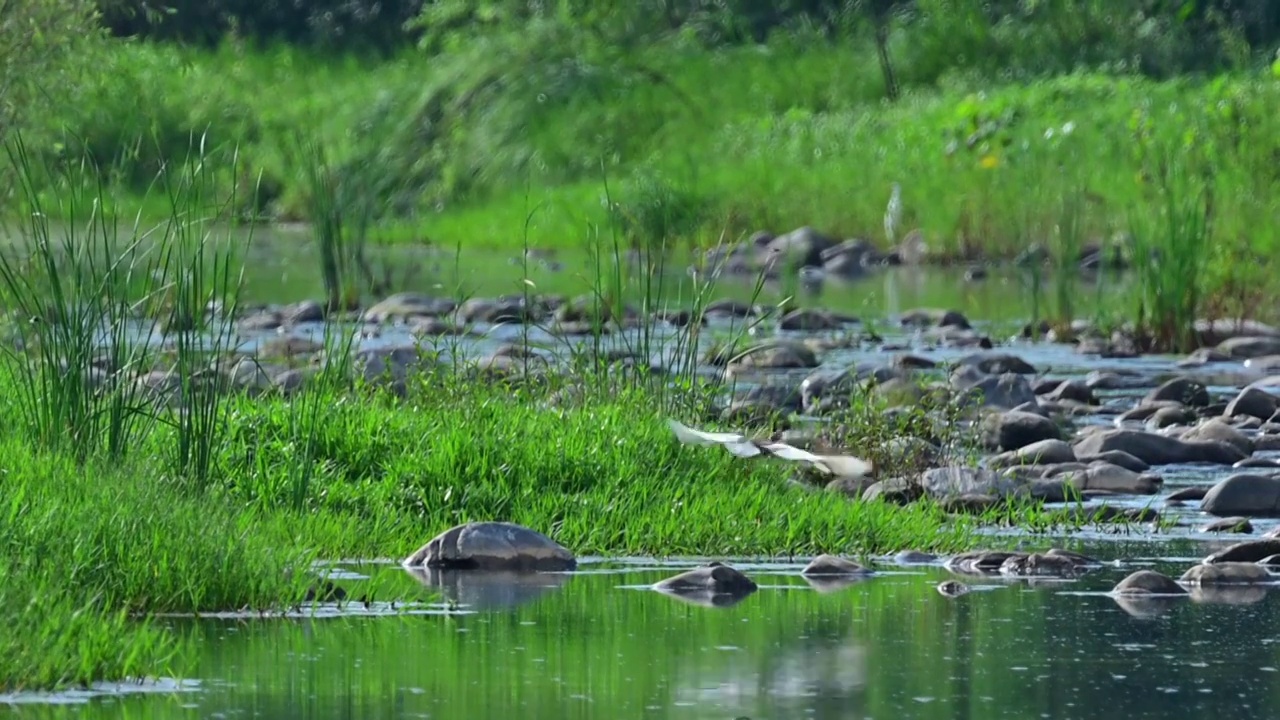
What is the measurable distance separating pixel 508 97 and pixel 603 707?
2196 cm

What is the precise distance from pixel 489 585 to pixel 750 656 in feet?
3.89

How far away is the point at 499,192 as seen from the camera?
26578 mm

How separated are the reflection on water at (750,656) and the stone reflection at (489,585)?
12 millimetres

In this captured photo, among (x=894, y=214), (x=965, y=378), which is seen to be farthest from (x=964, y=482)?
(x=894, y=214)

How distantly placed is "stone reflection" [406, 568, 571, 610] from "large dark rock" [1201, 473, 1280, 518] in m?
2.64

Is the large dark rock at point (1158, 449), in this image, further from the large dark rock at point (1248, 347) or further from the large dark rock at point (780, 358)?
the large dark rock at point (1248, 347)

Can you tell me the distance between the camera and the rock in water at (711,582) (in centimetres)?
647

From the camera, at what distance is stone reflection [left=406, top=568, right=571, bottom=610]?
6.25m

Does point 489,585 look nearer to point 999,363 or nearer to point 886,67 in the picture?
point 999,363

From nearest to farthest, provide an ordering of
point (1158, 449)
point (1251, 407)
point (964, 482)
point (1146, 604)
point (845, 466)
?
point (1146, 604) < point (964, 482) < point (845, 466) < point (1158, 449) < point (1251, 407)

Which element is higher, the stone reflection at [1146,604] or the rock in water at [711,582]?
the rock in water at [711,582]

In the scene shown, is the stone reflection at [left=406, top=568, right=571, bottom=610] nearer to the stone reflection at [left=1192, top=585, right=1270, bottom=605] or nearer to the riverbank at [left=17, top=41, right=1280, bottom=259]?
the stone reflection at [left=1192, top=585, right=1270, bottom=605]

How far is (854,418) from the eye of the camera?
888 centimetres

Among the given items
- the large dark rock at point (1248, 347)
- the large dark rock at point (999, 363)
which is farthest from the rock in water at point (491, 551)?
the large dark rock at point (1248, 347)
